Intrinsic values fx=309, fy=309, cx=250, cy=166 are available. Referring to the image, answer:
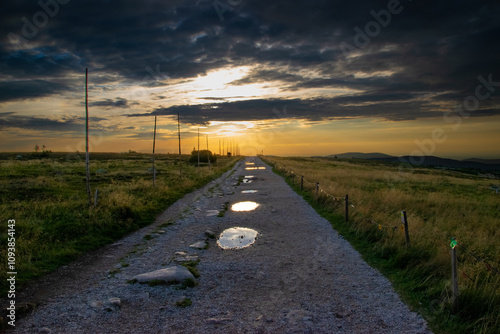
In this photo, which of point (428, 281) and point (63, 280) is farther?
point (63, 280)

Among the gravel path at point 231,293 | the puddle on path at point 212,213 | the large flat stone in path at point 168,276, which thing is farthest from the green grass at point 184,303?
the puddle on path at point 212,213

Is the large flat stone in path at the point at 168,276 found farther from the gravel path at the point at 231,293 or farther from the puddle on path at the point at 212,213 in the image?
the puddle on path at the point at 212,213

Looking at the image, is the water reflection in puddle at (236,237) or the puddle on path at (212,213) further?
the puddle on path at (212,213)

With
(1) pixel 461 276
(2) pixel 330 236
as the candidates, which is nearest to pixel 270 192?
(2) pixel 330 236

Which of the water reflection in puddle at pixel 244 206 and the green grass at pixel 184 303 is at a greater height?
the water reflection in puddle at pixel 244 206

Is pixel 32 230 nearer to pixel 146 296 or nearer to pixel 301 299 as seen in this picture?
pixel 146 296

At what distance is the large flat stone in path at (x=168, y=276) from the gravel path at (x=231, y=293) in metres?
0.23

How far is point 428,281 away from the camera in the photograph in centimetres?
613

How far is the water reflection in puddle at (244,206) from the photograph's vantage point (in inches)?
598

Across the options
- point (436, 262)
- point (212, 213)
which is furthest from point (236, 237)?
point (436, 262)

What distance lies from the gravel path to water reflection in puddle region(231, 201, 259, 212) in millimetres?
5236

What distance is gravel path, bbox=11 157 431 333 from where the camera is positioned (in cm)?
482

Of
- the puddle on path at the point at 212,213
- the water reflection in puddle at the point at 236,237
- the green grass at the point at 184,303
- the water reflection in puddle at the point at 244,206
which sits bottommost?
the water reflection in puddle at the point at 236,237

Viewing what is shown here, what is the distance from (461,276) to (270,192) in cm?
1523
